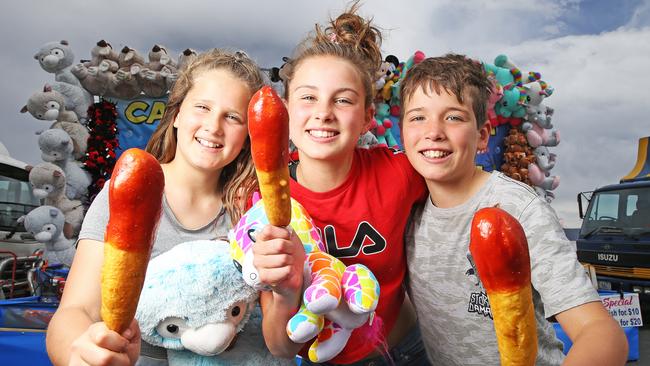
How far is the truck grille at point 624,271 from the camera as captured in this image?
7.10m

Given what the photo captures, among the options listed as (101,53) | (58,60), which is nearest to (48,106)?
(58,60)

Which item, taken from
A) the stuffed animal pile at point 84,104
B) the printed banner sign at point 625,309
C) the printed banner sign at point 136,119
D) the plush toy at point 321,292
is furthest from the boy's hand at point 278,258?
the printed banner sign at point 136,119

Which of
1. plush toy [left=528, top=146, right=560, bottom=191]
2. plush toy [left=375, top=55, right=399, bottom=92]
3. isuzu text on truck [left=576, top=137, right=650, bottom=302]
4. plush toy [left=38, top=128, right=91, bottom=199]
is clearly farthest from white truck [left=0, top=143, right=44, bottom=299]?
isuzu text on truck [left=576, top=137, right=650, bottom=302]

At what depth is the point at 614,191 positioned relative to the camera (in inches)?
304

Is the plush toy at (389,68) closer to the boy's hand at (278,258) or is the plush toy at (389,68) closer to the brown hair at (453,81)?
the brown hair at (453,81)

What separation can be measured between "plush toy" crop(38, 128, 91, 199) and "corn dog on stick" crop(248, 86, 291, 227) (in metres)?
5.75

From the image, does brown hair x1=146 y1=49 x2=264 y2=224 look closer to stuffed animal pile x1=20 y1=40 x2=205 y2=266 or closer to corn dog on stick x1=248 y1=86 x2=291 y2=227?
corn dog on stick x1=248 y1=86 x2=291 y2=227

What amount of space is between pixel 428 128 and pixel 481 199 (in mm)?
288

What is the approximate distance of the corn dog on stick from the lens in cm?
79

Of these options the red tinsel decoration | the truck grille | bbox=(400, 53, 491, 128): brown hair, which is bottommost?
the truck grille

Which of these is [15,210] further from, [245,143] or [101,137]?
[245,143]

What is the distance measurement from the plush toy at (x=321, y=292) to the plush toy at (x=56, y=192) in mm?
5300

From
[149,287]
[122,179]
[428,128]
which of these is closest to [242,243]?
[149,287]

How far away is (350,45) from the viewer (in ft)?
6.09
